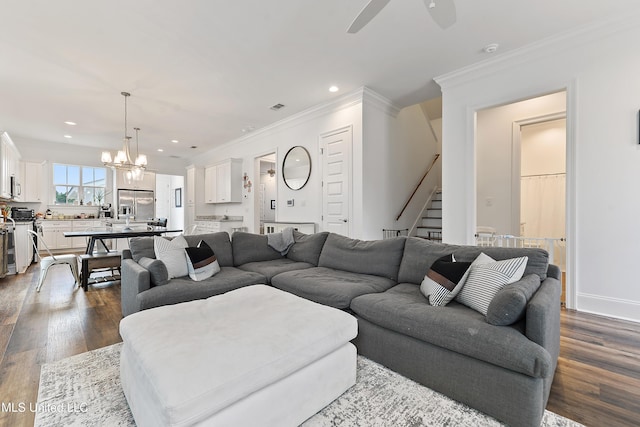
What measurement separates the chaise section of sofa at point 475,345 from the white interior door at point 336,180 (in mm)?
2699

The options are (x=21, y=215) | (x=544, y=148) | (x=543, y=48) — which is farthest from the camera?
(x=21, y=215)

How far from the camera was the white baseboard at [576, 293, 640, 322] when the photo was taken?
9.09 feet

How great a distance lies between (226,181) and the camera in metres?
7.42

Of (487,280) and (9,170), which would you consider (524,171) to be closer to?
(487,280)

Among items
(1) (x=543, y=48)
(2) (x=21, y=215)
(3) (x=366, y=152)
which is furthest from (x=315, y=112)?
(2) (x=21, y=215)

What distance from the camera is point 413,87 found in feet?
14.4

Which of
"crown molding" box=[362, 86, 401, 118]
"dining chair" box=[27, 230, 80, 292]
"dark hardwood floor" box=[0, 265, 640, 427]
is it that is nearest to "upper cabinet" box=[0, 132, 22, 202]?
"dining chair" box=[27, 230, 80, 292]

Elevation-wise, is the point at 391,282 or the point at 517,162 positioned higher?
the point at 517,162

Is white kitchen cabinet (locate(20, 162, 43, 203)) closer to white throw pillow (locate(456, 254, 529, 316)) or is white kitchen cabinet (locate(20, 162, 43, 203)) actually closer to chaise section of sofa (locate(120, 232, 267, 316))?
chaise section of sofa (locate(120, 232, 267, 316))

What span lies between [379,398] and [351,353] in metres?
0.28

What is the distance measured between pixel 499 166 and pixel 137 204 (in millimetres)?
9345

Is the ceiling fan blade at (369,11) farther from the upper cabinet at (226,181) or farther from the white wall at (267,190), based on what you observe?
the white wall at (267,190)

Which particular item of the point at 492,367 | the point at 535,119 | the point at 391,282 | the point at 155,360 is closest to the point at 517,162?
the point at 535,119

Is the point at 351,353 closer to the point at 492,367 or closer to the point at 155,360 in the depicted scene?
the point at 492,367
